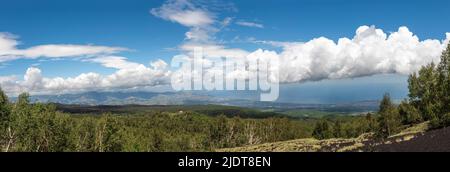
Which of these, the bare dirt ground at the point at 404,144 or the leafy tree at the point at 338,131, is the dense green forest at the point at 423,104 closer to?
the bare dirt ground at the point at 404,144

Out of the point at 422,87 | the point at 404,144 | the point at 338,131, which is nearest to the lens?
the point at 404,144

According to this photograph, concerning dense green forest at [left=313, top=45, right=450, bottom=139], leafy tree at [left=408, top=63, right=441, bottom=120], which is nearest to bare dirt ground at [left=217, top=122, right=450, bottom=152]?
dense green forest at [left=313, top=45, right=450, bottom=139]

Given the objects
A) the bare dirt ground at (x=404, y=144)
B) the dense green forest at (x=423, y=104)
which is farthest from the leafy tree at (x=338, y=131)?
the bare dirt ground at (x=404, y=144)

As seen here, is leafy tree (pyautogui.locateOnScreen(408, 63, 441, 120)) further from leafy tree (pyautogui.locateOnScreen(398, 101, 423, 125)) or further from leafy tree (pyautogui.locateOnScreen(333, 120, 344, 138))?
leafy tree (pyautogui.locateOnScreen(333, 120, 344, 138))

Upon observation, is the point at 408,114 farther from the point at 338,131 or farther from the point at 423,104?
the point at 338,131

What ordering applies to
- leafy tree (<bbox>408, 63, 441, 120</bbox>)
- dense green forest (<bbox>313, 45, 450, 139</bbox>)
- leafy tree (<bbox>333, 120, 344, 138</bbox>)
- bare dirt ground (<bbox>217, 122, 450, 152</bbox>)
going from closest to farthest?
1. bare dirt ground (<bbox>217, 122, 450, 152</bbox>)
2. dense green forest (<bbox>313, 45, 450, 139</bbox>)
3. leafy tree (<bbox>408, 63, 441, 120</bbox>)
4. leafy tree (<bbox>333, 120, 344, 138</bbox>)

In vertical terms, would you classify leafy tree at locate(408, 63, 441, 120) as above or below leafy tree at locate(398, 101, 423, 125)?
above

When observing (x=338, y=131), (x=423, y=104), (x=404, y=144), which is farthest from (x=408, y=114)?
(x=404, y=144)

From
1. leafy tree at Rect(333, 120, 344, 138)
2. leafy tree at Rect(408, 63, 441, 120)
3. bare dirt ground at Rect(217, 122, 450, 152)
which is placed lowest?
leafy tree at Rect(333, 120, 344, 138)

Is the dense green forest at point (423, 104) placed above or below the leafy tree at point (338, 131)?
above

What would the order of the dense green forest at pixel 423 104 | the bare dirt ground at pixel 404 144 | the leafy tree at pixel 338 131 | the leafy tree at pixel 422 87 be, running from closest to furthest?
the bare dirt ground at pixel 404 144
the dense green forest at pixel 423 104
the leafy tree at pixel 422 87
the leafy tree at pixel 338 131

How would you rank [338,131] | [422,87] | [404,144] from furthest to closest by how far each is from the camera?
[338,131], [422,87], [404,144]

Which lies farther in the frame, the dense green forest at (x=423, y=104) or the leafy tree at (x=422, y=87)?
the leafy tree at (x=422, y=87)

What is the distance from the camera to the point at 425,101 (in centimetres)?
11119
